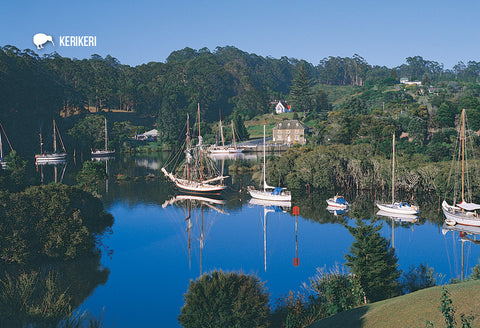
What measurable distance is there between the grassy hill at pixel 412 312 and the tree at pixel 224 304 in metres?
2.68

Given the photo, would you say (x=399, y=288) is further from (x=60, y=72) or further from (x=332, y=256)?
(x=60, y=72)

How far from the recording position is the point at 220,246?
42.6 m

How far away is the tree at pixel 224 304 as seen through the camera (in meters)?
21.7

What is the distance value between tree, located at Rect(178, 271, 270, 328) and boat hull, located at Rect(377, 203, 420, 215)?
110 ft

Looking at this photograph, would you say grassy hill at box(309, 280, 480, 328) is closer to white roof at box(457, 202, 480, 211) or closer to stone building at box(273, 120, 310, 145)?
white roof at box(457, 202, 480, 211)

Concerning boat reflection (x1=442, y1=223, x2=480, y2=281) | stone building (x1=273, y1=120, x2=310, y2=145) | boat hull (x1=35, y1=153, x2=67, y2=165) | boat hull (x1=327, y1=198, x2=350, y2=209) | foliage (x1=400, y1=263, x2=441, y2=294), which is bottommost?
boat reflection (x1=442, y1=223, x2=480, y2=281)

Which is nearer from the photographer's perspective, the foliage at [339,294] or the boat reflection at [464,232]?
the foliage at [339,294]

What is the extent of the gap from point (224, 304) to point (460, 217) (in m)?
34.1

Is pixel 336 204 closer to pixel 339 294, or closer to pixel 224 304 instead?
pixel 339 294

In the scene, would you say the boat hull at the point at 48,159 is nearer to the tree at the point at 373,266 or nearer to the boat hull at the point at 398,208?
the boat hull at the point at 398,208

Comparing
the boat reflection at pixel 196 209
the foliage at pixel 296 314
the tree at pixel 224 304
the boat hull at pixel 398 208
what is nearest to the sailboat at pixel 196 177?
the boat reflection at pixel 196 209

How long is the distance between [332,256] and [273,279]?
750 centimetres

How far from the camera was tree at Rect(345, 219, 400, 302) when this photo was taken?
27.2 metres

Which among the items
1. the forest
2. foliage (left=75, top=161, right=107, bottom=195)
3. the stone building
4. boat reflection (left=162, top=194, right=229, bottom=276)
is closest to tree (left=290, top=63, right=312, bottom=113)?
the forest
